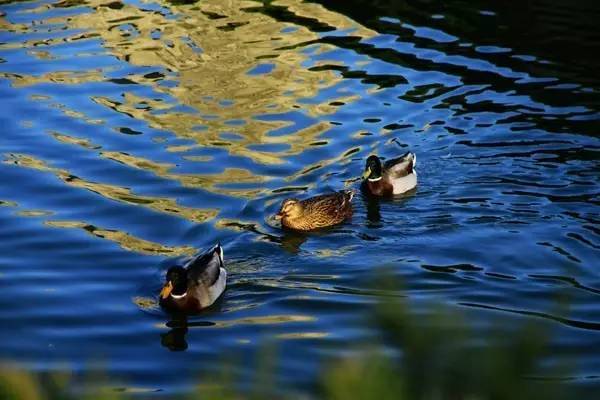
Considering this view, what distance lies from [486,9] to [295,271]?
9715 millimetres

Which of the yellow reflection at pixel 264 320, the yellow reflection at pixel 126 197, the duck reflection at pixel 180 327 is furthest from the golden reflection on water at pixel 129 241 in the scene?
the yellow reflection at pixel 264 320

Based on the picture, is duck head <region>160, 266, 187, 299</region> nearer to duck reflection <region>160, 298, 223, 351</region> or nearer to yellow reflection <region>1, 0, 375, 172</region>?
duck reflection <region>160, 298, 223, 351</region>

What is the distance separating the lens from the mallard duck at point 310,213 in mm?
11336

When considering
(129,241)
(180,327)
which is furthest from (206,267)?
(129,241)

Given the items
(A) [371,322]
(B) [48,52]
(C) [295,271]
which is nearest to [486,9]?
(B) [48,52]

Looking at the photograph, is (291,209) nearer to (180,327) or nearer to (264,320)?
(264,320)

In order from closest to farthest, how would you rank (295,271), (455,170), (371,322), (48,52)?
1. (371,322)
2. (295,271)
3. (455,170)
4. (48,52)

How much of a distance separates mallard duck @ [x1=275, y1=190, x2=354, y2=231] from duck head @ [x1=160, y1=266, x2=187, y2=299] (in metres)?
1.99

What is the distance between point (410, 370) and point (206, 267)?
7289mm

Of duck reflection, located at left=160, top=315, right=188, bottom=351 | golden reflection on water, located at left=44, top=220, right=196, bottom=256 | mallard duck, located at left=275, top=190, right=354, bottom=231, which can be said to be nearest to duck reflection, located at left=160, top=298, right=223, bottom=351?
duck reflection, located at left=160, top=315, right=188, bottom=351

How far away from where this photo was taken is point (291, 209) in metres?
11.4

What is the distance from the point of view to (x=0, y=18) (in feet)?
64.1

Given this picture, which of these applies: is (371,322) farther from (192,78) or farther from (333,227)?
(192,78)

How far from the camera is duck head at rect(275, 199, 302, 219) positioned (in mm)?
11344
